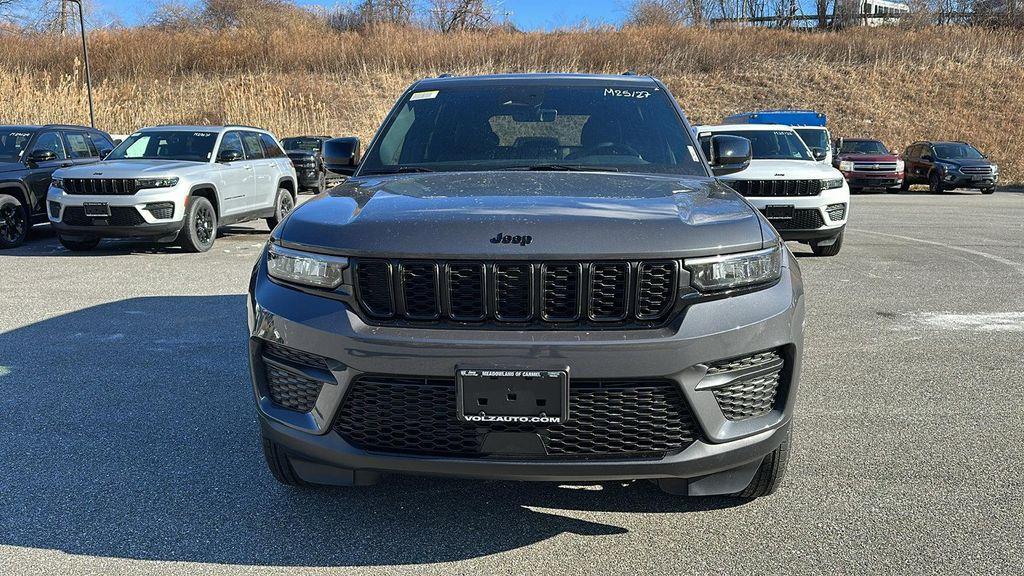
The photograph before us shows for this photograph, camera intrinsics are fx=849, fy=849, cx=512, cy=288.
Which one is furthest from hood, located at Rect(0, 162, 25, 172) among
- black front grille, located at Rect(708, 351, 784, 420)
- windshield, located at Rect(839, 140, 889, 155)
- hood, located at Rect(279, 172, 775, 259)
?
windshield, located at Rect(839, 140, 889, 155)

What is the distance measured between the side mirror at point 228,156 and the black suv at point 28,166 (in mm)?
2360

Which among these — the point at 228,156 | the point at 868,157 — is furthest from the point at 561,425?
the point at 868,157

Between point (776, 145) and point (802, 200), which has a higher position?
point (776, 145)

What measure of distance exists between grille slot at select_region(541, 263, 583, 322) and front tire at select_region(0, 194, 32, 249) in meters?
11.0

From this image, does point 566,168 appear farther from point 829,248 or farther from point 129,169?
point 129,169

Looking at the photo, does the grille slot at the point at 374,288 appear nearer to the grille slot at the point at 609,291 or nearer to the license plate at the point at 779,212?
the grille slot at the point at 609,291

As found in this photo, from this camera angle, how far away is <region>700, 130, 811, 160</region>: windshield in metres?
12.0

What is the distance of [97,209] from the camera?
10398 mm

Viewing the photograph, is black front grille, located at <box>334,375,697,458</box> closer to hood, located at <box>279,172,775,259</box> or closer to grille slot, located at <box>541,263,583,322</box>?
grille slot, located at <box>541,263,583,322</box>

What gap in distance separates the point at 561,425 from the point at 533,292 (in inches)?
16.6

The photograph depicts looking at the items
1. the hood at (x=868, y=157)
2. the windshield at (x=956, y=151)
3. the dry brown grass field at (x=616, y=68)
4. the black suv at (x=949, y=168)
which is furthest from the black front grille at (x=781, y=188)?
the dry brown grass field at (x=616, y=68)

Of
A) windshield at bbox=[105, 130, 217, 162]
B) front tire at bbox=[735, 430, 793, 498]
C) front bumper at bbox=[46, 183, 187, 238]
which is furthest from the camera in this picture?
windshield at bbox=[105, 130, 217, 162]

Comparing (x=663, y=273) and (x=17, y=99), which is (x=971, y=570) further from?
(x=17, y=99)

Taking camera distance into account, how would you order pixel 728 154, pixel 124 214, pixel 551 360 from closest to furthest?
1. pixel 551 360
2. pixel 728 154
3. pixel 124 214
